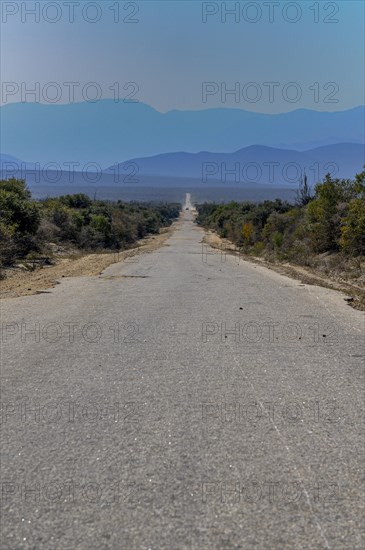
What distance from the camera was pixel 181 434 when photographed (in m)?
4.39

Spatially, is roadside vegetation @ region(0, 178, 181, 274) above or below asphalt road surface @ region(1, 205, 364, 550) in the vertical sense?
above

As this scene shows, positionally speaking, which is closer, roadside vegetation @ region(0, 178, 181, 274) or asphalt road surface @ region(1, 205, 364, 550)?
asphalt road surface @ region(1, 205, 364, 550)

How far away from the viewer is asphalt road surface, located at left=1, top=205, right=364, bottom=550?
3.14 m

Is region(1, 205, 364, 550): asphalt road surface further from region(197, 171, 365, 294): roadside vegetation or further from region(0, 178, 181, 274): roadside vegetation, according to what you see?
region(0, 178, 181, 274): roadside vegetation

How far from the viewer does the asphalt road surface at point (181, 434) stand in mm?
3137

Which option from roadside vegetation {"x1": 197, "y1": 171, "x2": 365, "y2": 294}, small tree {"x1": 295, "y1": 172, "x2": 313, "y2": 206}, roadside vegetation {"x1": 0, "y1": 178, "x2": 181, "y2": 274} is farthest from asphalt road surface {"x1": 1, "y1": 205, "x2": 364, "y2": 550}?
small tree {"x1": 295, "y1": 172, "x2": 313, "y2": 206}

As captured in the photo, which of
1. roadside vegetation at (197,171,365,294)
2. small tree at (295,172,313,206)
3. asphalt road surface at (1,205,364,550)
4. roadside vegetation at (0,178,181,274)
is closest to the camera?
asphalt road surface at (1,205,364,550)

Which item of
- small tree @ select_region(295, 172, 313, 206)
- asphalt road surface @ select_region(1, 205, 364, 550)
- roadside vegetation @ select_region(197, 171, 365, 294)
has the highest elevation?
small tree @ select_region(295, 172, 313, 206)

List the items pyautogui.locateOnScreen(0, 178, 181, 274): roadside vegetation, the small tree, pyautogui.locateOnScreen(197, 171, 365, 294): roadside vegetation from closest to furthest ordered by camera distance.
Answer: pyautogui.locateOnScreen(197, 171, 365, 294): roadside vegetation, pyautogui.locateOnScreen(0, 178, 181, 274): roadside vegetation, the small tree

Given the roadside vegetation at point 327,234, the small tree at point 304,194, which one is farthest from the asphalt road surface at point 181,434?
the small tree at point 304,194

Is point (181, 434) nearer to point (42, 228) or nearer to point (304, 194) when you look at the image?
point (42, 228)

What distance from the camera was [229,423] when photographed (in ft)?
15.3

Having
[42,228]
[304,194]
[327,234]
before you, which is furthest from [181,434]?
[304,194]

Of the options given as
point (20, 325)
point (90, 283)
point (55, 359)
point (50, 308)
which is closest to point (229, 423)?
point (55, 359)
